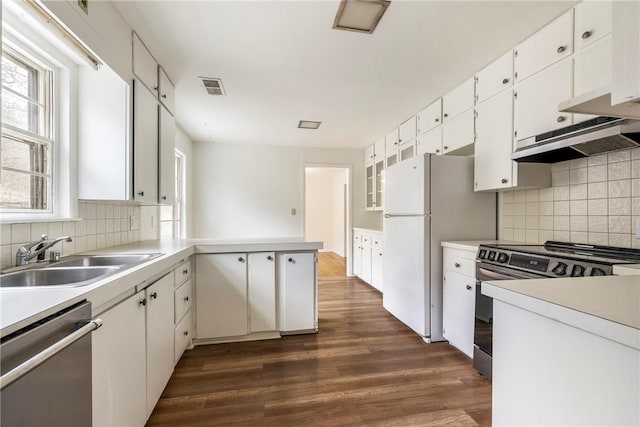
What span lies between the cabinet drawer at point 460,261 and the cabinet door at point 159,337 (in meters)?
2.15

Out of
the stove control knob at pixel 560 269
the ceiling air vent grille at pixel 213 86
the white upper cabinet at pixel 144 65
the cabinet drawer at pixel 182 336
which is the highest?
the ceiling air vent grille at pixel 213 86

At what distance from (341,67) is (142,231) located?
2.45 meters

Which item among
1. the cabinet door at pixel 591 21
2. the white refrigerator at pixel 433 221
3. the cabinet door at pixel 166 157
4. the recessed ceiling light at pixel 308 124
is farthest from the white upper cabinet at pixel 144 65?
the cabinet door at pixel 591 21

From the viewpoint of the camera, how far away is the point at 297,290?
8.29ft

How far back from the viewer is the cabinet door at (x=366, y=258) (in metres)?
4.34

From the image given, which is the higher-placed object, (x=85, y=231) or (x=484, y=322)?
(x=85, y=231)

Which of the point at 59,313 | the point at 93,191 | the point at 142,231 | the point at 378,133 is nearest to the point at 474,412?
the point at 59,313

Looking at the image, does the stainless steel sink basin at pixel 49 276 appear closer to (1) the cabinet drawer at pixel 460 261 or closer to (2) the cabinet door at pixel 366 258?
(1) the cabinet drawer at pixel 460 261

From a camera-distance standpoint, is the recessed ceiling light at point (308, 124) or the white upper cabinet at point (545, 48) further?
the recessed ceiling light at point (308, 124)

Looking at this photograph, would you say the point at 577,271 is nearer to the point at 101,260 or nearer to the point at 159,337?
the point at 159,337

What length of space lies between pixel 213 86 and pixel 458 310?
3003mm

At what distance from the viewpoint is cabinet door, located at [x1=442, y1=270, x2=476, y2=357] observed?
7.02 feet

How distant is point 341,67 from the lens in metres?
2.33

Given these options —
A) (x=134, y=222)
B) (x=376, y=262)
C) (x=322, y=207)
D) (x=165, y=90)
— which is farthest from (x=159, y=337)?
(x=322, y=207)
